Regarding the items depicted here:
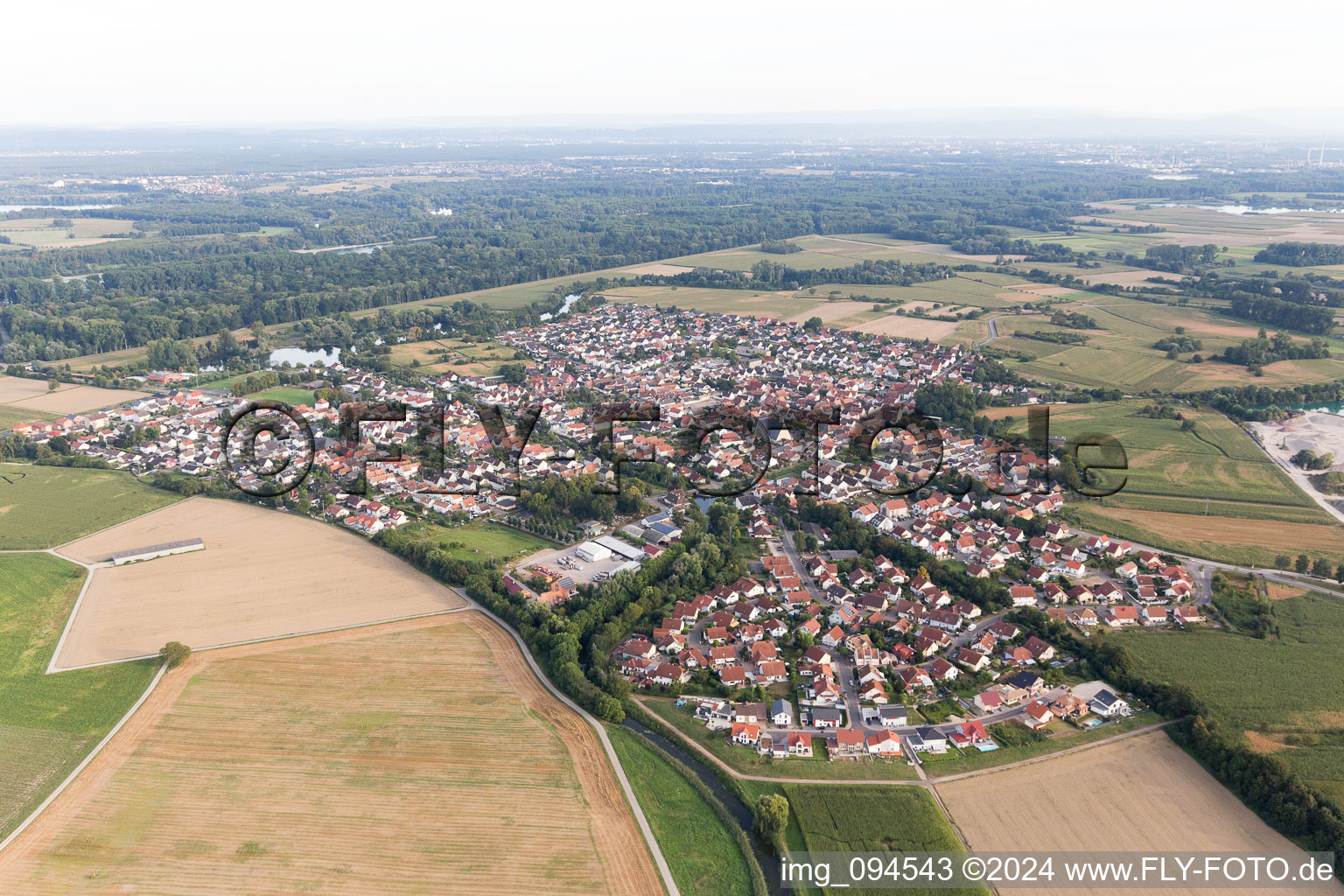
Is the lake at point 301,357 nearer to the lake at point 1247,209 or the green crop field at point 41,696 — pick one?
the green crop field at point 41,696

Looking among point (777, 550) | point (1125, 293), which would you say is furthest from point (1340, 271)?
point (777, 550)

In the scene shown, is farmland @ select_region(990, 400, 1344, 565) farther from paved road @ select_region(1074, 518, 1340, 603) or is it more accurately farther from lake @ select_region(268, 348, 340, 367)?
lake @ select_region(268, 348, 340, 367)

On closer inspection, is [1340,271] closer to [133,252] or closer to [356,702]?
[356,702]

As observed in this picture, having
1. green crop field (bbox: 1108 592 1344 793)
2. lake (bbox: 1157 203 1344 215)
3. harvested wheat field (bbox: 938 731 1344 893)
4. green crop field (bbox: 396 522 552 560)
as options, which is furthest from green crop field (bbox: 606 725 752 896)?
lake (bbox: 1157 203 1344 215)

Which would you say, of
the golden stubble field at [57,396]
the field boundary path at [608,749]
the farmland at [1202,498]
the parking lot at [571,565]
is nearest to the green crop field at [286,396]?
the golden stubble field at [57,396]

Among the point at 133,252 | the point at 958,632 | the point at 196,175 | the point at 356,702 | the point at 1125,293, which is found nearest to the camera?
the point at 356,702

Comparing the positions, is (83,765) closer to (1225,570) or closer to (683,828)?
(683,828)
